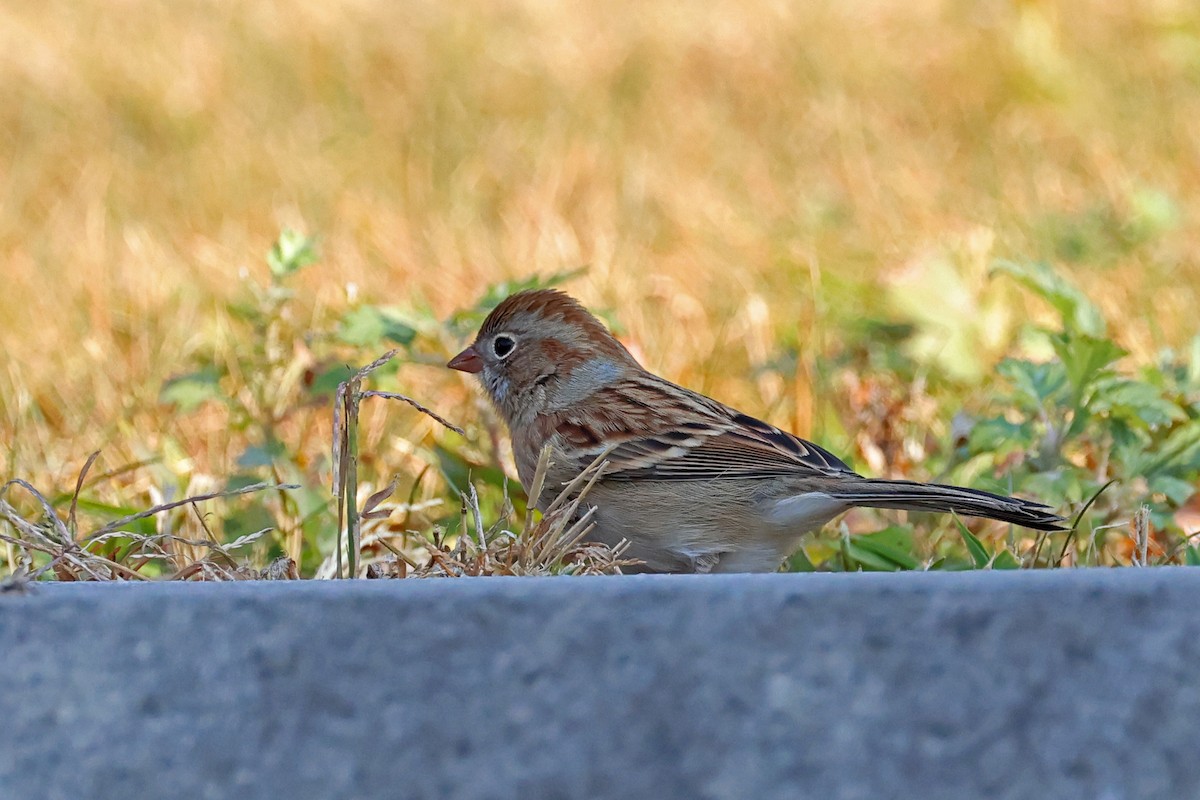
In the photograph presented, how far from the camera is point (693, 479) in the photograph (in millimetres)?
2891

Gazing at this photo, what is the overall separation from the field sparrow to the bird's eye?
16 cm

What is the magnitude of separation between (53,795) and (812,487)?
1684 millimetres

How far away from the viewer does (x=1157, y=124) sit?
6480 mm

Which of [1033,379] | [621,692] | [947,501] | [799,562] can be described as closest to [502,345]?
[799,562]

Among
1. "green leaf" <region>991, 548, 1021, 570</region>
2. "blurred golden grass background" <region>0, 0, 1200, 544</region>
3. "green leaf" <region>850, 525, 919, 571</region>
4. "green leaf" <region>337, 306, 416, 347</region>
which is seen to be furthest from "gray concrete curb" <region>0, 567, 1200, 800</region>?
"blurred golden grass background" <region>0, 0, 1200, 544</region>

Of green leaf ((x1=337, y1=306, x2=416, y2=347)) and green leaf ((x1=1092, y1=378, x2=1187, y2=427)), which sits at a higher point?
green leaf ((x1=337, y1=306, x2=416, y2=347))

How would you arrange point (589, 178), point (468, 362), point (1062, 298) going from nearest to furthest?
point (1062, 298)
point (468, 362)
point (589, 178)

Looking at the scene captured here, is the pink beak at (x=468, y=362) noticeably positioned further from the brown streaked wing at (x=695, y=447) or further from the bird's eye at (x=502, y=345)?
the brown streaked wing at (x=695, y=447)

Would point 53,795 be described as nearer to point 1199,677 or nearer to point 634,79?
point 1199,677

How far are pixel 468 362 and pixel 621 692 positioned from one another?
2.08 meters

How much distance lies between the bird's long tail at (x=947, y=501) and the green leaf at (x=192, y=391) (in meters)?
1.42

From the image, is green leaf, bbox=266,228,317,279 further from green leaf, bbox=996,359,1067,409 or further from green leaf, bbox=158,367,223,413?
green leaf, bbox=996,359,1067,409

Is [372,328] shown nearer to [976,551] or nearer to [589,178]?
[976,551]

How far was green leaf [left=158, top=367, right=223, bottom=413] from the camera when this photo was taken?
337 cm
